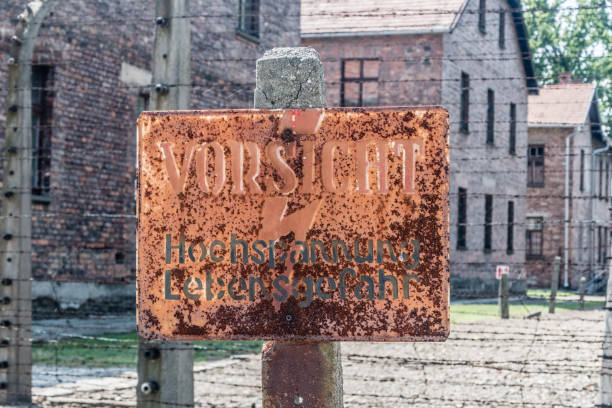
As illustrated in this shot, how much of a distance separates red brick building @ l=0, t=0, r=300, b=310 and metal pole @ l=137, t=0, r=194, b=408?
773cm

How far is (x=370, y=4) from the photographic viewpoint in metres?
25.7

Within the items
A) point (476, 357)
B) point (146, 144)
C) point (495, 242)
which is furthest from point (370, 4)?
point (146, 144)

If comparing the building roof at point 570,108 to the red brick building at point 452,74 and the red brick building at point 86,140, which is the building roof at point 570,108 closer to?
the red brick building at point 452,74

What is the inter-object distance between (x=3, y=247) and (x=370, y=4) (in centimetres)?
1964

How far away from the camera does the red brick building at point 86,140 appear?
13766 millimetres

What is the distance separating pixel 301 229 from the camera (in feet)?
8.27

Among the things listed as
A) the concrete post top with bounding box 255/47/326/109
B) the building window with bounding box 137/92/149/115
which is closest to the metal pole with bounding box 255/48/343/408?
the concrete post top with bounding box 255/47/326/109

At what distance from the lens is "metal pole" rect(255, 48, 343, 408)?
275 centimetres

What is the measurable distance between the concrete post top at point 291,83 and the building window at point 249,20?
50.4 ft

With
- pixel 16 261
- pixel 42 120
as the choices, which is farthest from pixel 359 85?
pixel 16 261

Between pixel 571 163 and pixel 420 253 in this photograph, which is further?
pixel 571 163

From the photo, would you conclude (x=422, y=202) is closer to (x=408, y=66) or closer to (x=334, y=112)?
(x=334, y=112)

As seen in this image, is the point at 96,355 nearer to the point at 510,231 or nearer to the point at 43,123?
the point at 43,123

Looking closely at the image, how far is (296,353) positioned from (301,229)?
0.42 m
